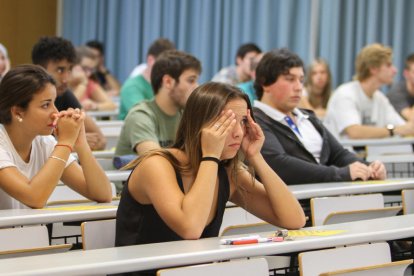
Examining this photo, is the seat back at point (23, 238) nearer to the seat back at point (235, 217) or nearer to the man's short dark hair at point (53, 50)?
the seat back at point (235, 217)

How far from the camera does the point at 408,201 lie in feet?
13.2

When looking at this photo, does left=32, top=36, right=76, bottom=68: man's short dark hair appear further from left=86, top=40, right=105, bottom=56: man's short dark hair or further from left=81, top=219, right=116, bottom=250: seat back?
left=86, top=40, right=105, bottom=56: man's short dark hair

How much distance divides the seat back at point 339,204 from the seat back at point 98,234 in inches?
35.6

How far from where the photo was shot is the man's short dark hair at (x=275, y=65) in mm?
4805

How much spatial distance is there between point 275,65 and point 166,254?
247 cm

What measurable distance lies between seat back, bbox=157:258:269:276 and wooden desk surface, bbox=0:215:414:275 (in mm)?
62

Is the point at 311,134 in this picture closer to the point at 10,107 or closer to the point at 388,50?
the point at 10,107

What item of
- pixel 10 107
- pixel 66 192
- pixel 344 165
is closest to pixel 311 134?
pixel 344 165

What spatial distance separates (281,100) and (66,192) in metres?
1.33

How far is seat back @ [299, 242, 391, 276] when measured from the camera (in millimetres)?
2684

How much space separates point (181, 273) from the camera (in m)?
2.38

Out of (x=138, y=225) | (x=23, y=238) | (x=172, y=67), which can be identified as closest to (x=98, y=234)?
(x=138, y=225)

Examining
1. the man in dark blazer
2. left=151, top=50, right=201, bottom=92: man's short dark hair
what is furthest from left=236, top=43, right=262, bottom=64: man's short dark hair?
the man in dark blazer

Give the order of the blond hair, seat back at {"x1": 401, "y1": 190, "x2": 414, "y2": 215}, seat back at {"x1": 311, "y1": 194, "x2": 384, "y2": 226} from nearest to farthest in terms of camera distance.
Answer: seat back at {"x1": 311, "y1": 194, "x2": 384, "y2": 226} → seat back at {"x1": 401, "y1": 190, "x2": 414, "y2": 215} → the blond hair
